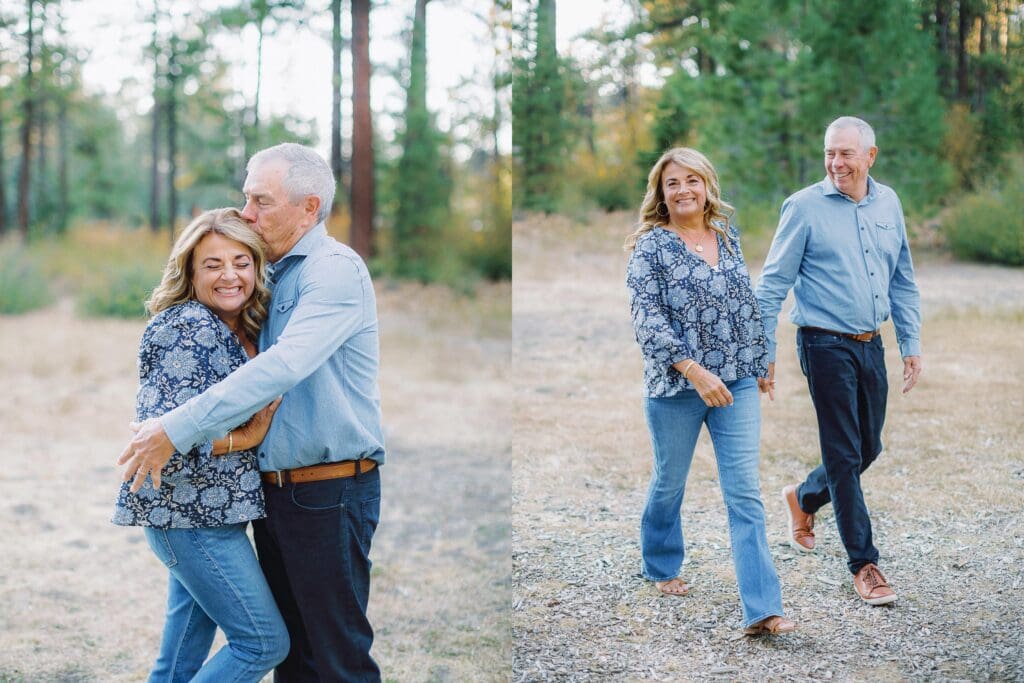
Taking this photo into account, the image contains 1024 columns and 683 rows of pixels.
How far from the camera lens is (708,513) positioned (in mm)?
3541

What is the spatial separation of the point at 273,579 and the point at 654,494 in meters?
1.26

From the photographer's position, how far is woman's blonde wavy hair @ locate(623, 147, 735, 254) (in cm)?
301

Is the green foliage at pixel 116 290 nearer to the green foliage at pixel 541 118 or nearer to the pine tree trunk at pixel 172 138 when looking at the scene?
the pine tree trunk at pixel 172 138

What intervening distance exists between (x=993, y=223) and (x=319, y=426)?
238 centimetres

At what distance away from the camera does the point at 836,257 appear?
312 cm

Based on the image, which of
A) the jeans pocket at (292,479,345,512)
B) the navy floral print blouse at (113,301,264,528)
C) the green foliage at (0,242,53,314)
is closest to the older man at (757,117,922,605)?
the jeans pocket at (292,479,345,512)

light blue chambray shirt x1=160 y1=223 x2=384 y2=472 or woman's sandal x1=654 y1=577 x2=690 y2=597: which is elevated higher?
light blue chambray shirt x1=160 y1=223 x2=384 y2=472

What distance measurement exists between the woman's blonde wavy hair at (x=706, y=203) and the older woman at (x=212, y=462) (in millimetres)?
1213

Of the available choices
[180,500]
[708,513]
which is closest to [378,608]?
[708,513]

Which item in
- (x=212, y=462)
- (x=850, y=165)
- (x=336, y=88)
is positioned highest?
(x=336, y=88)

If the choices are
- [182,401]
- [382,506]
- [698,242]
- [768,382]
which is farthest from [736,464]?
[382,506]

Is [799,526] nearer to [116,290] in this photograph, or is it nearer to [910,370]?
[910,370]

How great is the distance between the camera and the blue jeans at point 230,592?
2.40m

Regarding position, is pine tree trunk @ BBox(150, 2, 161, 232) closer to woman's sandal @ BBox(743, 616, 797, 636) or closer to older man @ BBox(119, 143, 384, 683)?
older man @ BBox(119, 143, 384, 683)
